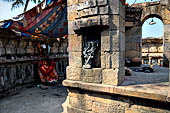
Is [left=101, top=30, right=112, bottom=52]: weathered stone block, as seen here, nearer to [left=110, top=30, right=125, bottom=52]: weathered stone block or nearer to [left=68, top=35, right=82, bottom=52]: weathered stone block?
[left=110, top=30, right=125, bottom=52]: weathered stone block

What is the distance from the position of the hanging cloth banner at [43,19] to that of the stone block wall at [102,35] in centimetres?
132

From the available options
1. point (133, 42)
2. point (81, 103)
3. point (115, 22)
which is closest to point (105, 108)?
point (81, 103)

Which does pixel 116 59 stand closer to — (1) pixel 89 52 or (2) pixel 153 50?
(1) pixel 89 52

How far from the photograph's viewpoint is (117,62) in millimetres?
2586

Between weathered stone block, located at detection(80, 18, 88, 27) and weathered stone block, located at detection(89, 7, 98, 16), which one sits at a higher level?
weathered stone block, located at detection(89, 7, 98, 16)

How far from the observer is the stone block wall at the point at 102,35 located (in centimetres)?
257

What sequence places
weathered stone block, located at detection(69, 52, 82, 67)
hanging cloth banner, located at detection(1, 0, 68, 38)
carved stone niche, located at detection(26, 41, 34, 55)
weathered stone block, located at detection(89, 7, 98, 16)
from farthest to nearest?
carved stone niche, located at detection(26, 41, 34, 55) → hanging cloth banner, located at detection(1, 0, 68, 38) → weathered stone block, located at detection(69, 52, 82, 67) → weathered stone block, located at detection(89, 7, 98, 16)

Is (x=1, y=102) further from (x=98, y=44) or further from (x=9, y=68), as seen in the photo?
(x=98, y=44)

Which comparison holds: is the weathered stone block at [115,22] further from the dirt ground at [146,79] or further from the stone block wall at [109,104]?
the stone block wall at [109,104]

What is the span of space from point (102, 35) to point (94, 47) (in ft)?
1.17

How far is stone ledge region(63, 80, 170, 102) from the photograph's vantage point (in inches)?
79.6

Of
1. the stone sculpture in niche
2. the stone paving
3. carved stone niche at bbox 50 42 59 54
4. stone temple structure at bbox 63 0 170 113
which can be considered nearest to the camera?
stone temple structure at bbox 63 0 170 113

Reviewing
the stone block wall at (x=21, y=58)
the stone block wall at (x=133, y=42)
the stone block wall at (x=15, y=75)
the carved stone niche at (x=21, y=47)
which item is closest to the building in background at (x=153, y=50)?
the stone block wall at (x=133, y=42)

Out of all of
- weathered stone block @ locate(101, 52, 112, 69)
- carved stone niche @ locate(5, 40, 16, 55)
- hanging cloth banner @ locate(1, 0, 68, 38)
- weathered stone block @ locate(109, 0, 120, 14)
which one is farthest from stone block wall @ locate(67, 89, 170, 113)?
carved stone niche @ locate(5, 40, 16, 55)
